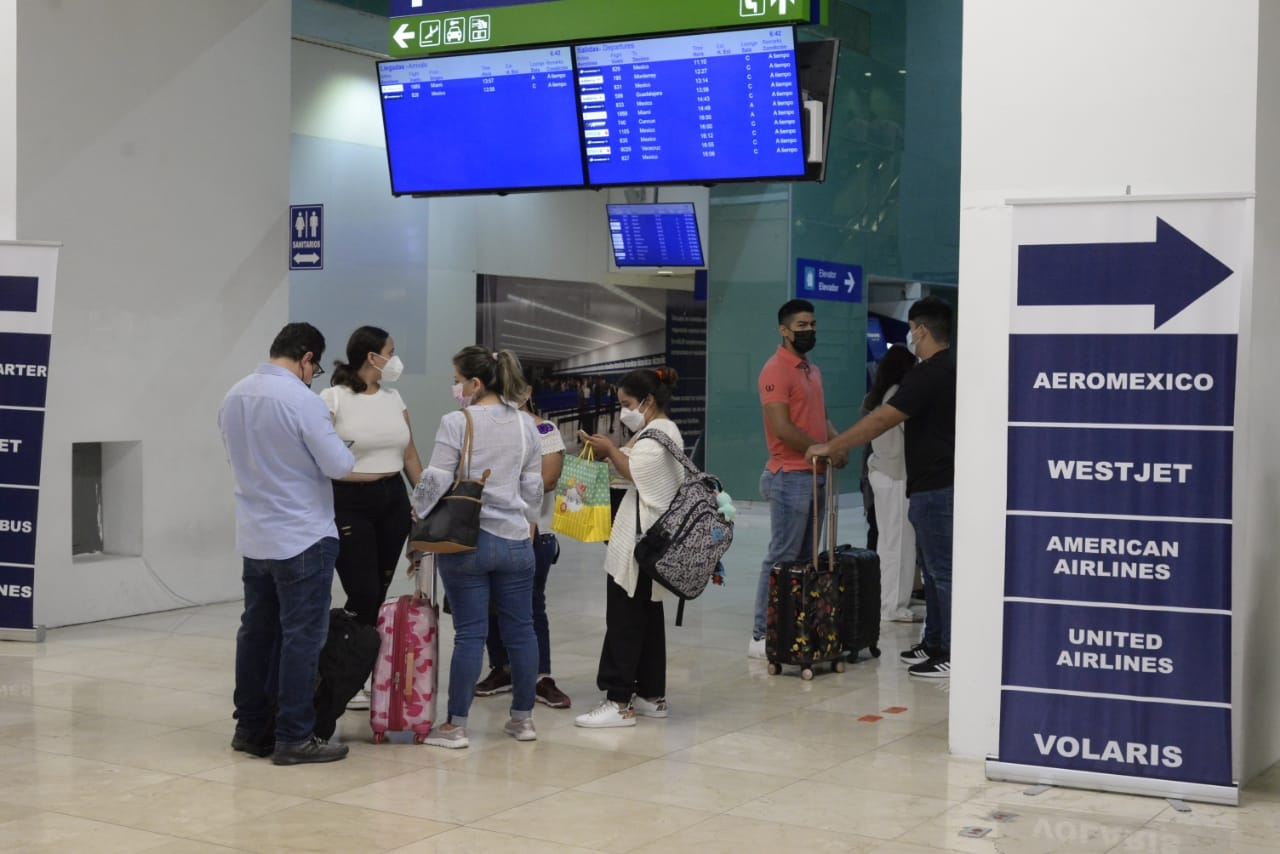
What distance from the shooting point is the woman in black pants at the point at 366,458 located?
5953 mm

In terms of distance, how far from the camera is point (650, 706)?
5957mm

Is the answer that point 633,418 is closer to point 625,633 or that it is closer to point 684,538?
point 684,538

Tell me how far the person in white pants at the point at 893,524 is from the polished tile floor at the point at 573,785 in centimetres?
179

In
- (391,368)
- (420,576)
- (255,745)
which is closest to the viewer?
(255,745)

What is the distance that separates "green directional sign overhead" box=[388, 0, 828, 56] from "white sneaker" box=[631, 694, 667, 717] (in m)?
3.26

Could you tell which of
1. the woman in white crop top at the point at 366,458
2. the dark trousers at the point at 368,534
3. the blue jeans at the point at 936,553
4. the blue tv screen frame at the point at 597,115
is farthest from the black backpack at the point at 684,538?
the blue tv screen frame at the point at 597,115

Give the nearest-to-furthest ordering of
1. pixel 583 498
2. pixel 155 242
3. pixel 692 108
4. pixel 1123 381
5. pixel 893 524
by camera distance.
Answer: pixel 1123 381, pixel 583 498, pixel 692 108, pixel 155 242, pixel 893 524

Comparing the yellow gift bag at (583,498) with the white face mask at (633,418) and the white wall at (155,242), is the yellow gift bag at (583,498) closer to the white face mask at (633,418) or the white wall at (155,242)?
the white face mask at (633,418)

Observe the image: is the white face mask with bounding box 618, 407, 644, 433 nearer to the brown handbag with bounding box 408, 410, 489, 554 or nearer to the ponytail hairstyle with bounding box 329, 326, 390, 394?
the brown handbag with bounding box 408, 410, 489, 554

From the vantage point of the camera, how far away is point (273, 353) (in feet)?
16.7

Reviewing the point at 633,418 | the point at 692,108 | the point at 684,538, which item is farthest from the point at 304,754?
the point at 692,108

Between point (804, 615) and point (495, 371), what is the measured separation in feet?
7.13

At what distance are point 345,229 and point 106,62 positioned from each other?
367 centimetres

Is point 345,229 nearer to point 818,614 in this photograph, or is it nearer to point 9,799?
point 818,614
